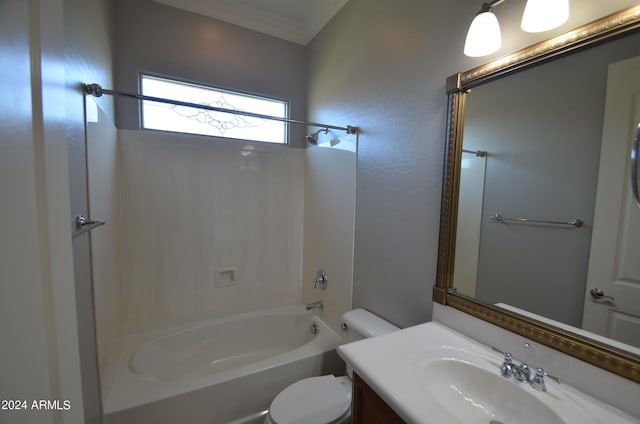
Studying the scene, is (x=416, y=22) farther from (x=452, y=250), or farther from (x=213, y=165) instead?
(x=213, y=165)

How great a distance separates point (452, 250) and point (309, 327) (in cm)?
148

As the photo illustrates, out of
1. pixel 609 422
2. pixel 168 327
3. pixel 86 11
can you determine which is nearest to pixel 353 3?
pixel 86 11

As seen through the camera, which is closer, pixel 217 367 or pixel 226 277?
pixel 217 367

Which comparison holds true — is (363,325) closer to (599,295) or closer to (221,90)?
(599,295)

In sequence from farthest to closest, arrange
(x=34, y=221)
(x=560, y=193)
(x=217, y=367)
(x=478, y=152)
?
1. (x=217, y=367)
2. (x=478, y=152)
3. (x=560, y=193)
4. (x=34, y=221)

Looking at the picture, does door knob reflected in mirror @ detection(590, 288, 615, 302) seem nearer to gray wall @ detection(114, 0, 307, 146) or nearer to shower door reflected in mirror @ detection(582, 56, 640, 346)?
shower door reflected in mirror @ detection(582, 56, 640, 346)

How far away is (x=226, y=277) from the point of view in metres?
2.23

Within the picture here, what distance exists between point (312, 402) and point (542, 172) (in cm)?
140

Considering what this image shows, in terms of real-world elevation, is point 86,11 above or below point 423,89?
above

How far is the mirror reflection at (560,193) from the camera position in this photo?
2.29 feet

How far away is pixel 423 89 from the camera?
4.18ft

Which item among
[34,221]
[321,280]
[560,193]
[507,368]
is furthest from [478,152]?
[321,280]

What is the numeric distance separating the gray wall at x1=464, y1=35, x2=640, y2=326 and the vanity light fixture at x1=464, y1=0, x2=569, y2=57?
126 millimetres

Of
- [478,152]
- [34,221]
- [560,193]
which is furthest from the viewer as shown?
[478,152]
